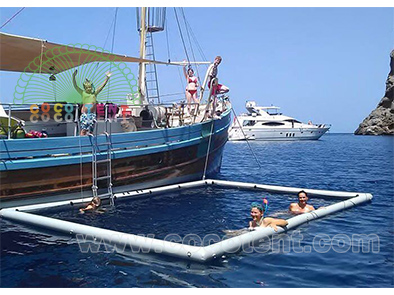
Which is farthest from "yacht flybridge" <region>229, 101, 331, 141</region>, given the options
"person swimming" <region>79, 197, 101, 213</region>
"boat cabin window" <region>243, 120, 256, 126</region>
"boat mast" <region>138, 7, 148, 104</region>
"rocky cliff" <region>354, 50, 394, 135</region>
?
"person swimming" <region>79, 197, 101, 213</region>

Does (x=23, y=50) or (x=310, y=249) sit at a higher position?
(x=23, y=50)

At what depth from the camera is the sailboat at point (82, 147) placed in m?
11.7

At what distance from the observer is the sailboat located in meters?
11.7

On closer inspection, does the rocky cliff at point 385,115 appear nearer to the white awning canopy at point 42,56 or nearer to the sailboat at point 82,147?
the sailboat at point 82,147

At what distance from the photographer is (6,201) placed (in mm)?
11688

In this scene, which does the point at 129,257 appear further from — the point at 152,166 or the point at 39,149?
the point at 152,166

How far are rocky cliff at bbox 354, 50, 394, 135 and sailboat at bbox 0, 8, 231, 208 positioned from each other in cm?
7813

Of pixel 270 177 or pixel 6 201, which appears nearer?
pixel 6 201

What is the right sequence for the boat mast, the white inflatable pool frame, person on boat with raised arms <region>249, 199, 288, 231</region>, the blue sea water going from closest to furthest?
the blue sea water
the white inflatable pool frame
person on boat with raised arms <region>249, 199, 288, 231</region>
the boat mast

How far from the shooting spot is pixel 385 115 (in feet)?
291

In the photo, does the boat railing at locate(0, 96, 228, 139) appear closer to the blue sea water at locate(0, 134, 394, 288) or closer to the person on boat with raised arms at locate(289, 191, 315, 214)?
the blue sea water at locate(0, 134, 394, 288)

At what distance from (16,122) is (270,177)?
13.4m
